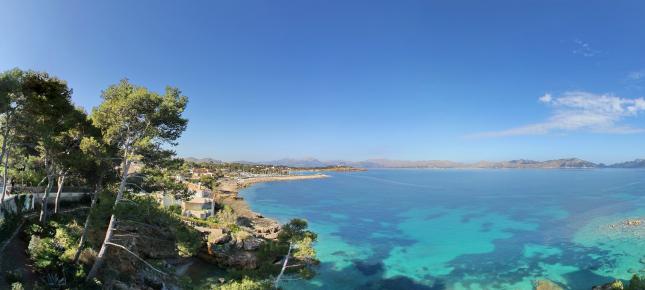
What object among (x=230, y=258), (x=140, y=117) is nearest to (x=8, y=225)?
(x=140, y=117)

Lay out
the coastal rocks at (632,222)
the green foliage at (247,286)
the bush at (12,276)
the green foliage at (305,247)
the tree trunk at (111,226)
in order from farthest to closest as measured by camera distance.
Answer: the coastal rocks at (632,222) < the green foliage at (305,247) < the tree trunk at (111,226) < the green foliage at (247,286) < the bush at (12,276)

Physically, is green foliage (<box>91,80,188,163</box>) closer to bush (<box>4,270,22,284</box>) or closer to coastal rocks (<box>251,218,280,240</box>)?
bush (<box>4,270,22,284</box>)

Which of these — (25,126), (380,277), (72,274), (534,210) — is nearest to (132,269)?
(72,274)

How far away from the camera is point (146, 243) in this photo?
25281 mm

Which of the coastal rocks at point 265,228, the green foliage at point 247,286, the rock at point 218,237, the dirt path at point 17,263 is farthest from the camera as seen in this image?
the coastal rocks at point 265,228

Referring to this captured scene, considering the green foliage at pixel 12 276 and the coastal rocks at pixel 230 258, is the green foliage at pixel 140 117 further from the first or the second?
the coastal rocks at pixel 230 258

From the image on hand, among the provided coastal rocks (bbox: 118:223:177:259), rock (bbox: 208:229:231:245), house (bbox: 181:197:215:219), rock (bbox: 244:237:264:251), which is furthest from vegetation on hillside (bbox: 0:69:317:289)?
house (bbox: 181:197:215:219)

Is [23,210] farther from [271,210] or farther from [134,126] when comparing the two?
[271,210]

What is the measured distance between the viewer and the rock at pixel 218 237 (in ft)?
97.9

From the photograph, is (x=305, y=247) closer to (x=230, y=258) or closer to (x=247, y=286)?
(x=247, y=286)

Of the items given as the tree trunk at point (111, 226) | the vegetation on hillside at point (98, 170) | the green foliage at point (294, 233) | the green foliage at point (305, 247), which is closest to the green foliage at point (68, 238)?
the vegetation on hillside at point (98, 170)

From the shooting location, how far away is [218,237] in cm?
3027

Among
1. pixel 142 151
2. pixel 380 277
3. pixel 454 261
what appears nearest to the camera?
pixel 142 151

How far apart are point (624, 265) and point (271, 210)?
51559mm
